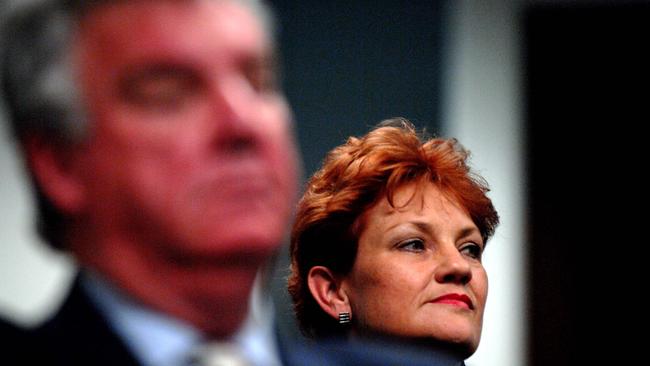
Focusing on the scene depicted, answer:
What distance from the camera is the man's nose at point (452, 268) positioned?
38.8 inches

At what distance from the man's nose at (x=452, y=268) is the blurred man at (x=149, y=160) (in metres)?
0.49

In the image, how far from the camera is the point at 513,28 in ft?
6.57

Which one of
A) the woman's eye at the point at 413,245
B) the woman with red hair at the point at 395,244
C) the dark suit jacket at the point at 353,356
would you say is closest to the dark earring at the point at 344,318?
the woman with red hair at the point at 395,244

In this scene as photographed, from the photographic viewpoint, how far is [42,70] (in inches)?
19.6

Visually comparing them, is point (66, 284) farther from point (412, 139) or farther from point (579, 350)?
point (579, 350)

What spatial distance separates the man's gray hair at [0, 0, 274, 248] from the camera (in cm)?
49

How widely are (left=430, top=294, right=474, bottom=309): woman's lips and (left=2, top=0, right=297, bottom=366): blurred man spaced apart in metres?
0.49

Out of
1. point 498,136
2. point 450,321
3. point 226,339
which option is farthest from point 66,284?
point 498,136

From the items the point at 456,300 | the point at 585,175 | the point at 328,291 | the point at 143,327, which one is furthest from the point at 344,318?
the point at 585,175

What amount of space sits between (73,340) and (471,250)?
0.55 meters

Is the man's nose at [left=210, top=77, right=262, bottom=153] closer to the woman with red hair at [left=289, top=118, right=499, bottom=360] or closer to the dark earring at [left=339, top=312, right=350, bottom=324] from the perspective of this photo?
the woman with red hair at [left=289, top=118, right=499, bottom=360]

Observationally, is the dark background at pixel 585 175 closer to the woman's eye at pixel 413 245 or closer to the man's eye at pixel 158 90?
the woman's eye at pixel 413 245

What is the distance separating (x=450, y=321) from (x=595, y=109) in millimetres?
1190

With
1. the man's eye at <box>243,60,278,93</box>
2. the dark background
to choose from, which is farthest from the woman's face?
the dark background
